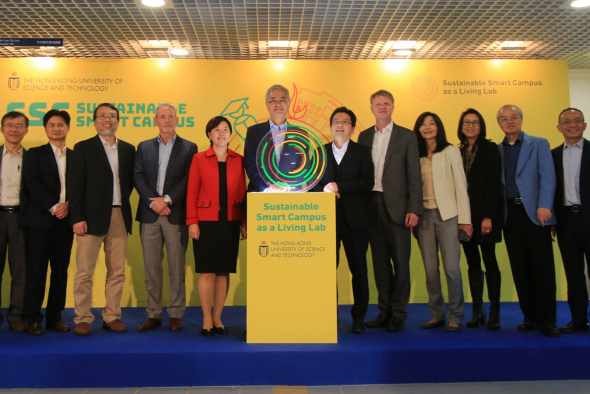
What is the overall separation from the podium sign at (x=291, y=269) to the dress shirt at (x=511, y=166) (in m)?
1.47

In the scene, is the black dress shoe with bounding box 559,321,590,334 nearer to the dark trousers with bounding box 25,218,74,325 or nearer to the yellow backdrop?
the yellow backdrop

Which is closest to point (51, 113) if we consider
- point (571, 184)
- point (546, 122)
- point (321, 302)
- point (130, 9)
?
point (130, 9)

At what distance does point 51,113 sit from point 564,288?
5085 mm

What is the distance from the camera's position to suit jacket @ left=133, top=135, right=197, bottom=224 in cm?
367

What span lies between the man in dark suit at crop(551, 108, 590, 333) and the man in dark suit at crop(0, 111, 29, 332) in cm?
401

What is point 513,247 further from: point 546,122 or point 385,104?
point 546,122

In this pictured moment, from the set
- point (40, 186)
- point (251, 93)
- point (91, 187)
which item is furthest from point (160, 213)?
point (251, 93)

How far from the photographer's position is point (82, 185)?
11.7 feet

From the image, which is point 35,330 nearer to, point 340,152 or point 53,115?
point 53,115

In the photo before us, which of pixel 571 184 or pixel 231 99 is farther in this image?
pixel 231 99

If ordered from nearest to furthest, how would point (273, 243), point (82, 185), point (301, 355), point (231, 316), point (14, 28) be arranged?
1. point (301, 355)
2. point (273, 243)
3. point (82, 185)
4. point (231, 316)
5. point (14, 28)

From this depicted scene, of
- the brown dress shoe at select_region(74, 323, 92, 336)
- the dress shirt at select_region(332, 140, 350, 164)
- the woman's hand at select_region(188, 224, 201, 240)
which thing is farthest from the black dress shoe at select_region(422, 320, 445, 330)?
the brown dress shoe at select_region(74, 323, 92, 336)

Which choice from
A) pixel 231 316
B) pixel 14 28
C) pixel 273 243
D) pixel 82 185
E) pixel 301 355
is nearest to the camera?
pixel 301 355

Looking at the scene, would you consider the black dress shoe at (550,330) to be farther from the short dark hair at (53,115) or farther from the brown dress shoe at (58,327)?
the short dark hair at (53,115)
